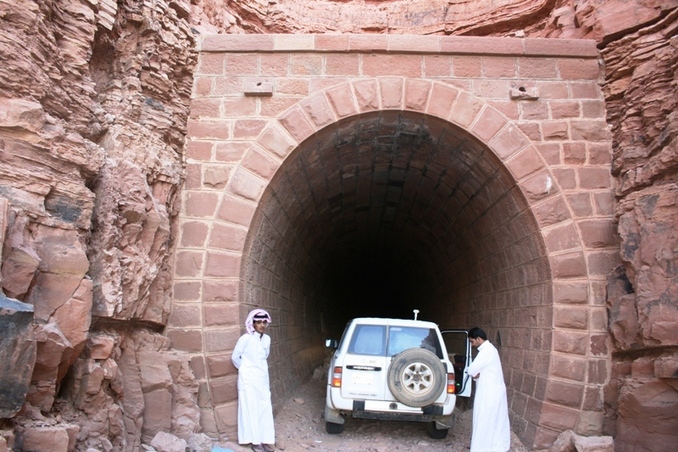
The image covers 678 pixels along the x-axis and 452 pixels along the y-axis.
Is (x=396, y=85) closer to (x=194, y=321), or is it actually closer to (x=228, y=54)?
(x=228, y=54)

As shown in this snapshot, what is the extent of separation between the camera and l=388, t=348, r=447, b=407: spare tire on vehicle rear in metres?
6.44

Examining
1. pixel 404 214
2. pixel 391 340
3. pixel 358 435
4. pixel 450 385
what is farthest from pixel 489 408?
pixel 404 214

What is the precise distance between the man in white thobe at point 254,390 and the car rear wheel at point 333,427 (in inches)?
45.5

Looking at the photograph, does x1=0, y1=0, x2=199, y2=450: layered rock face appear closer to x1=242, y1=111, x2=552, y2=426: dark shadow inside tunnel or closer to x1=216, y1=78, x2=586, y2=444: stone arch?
x1=216, y1=78, x2=586, y2=444: stone arch

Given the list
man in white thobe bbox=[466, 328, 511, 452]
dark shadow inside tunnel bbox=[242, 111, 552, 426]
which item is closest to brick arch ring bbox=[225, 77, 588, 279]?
dark shadow inside tunnel bbox=[242, 111, 552, 426]

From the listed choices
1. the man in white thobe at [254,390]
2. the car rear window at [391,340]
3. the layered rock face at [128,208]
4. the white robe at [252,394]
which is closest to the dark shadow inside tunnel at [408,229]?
the man in white thobe at [254,390]

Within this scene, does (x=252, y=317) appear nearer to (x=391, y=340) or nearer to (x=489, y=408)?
(x=391, y=340)

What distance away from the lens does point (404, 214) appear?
11555mm

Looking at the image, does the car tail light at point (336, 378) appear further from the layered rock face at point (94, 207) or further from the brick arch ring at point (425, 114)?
the brick arch ring at point (425, 114)

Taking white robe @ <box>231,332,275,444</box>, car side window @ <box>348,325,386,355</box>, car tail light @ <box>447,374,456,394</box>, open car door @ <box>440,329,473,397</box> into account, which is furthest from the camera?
open car door @ <box>440,329,473,397</box>

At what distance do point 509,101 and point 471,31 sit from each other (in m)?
2.99

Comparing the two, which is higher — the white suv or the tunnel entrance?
the tunnel entrance

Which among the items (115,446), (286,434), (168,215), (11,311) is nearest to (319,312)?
(286,434)

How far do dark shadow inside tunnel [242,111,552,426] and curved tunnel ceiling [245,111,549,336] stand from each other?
0.02m
